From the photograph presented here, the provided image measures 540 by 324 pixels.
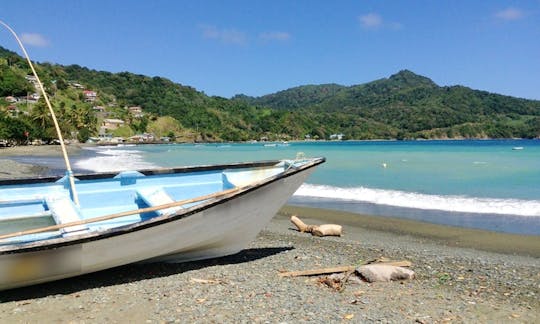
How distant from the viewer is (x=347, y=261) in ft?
24.9

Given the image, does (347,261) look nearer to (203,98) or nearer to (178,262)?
(178,262)

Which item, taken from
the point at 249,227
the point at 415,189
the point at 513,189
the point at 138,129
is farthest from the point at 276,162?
the point at 138,129

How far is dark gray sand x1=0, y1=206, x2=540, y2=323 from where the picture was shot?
495 centimetres

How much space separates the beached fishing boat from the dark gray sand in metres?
0.36

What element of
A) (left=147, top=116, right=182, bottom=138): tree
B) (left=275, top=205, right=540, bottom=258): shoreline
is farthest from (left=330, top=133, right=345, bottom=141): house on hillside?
(left=275, top=205, right=540, bottom=258): shoreline

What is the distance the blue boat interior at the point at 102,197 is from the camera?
21.5 feet

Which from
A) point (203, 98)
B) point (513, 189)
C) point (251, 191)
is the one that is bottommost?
point (513, 189)

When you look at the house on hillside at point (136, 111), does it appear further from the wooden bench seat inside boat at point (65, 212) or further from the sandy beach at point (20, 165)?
the wooden bench seat inside boat at point (65, 212)

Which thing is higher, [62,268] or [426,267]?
[62,268]

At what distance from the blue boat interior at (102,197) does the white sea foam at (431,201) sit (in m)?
8.79

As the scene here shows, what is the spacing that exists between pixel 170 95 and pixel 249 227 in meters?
183

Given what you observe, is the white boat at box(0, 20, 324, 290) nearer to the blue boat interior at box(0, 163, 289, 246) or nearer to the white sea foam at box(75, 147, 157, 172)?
the blue boat interior at box(0, 163, 289, 246)

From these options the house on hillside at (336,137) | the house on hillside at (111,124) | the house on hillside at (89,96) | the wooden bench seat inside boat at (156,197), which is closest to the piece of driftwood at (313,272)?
the wooden bench seat inside boat at (156,197)

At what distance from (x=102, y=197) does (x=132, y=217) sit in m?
0.64
